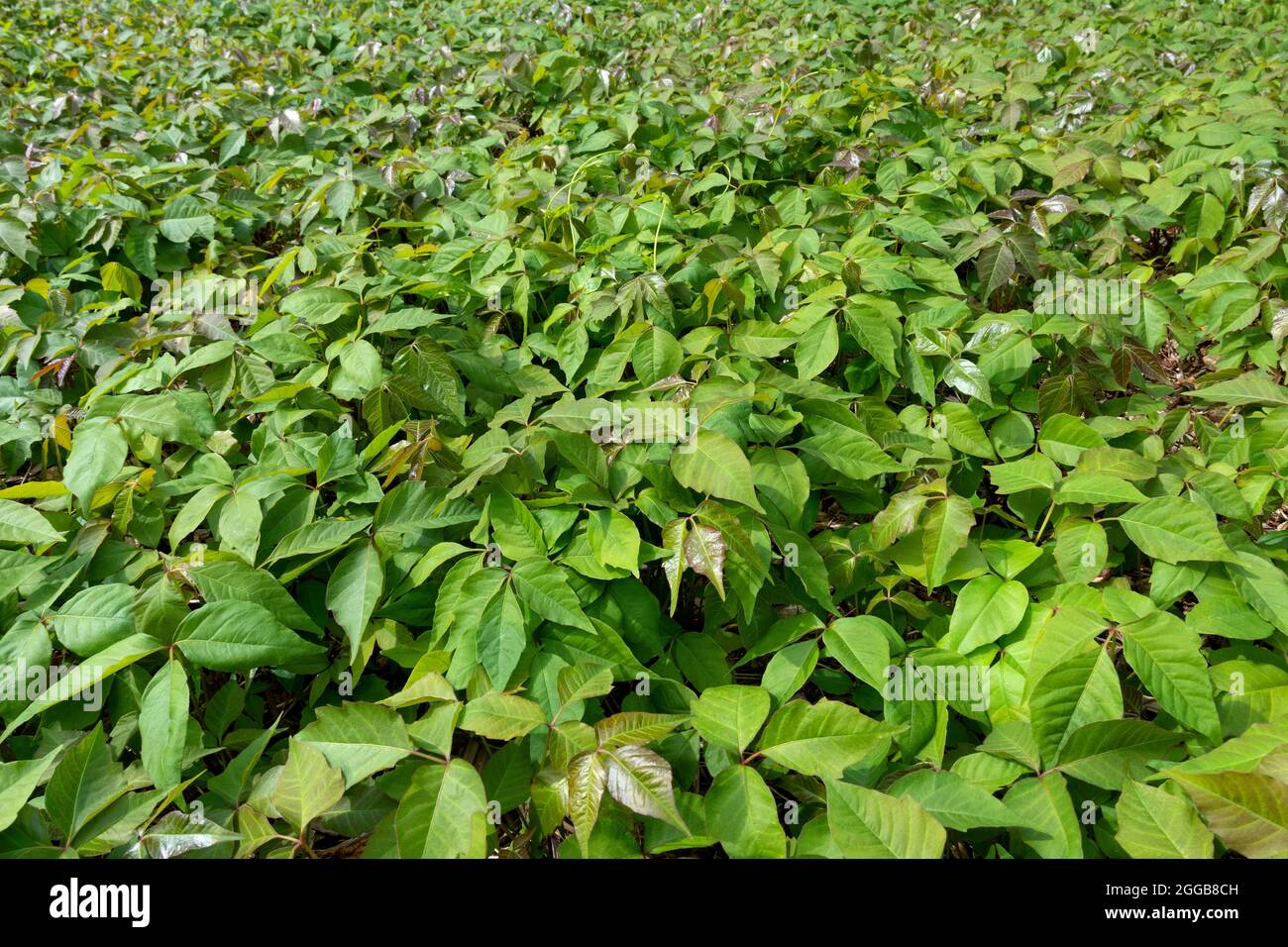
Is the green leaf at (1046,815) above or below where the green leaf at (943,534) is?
below

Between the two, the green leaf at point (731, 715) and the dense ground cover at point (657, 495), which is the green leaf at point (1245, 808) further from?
the green leaf at point (731, 715)

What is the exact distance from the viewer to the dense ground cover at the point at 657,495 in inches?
55.4

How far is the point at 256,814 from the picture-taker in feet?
4.60

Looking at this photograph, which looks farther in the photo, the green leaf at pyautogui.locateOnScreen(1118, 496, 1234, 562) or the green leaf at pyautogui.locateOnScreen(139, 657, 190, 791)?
the green leaf at pyautogui.locateOnScreen(1118, 496, 1234, 562)

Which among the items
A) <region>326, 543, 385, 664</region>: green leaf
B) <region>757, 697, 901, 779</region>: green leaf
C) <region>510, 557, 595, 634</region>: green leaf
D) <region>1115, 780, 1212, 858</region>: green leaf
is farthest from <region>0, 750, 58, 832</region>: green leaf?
<region>1115, 780, 1212, 858</region>: green leaf

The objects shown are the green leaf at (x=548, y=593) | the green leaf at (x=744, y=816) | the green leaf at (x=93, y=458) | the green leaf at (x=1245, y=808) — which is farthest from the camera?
the green leaf at (x=93, y=458)

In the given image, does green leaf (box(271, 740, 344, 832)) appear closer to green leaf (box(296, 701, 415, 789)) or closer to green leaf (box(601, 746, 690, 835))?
green leaf (box(296, 701, 415, 789))

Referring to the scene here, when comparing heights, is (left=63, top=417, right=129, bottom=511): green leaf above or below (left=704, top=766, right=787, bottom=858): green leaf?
above

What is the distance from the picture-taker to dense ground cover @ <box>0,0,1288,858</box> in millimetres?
1406

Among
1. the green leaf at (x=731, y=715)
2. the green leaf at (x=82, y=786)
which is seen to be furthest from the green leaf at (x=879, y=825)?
the green leaf at (x=82, y=786)

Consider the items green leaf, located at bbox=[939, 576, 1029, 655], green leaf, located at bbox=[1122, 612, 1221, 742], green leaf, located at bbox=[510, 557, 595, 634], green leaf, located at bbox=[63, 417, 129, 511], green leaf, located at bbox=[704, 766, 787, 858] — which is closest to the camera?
green leaf, located at bbox=[704, 766, 787, 858]

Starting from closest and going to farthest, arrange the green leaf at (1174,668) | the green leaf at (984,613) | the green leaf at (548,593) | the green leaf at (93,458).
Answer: the green leaf at (1174,668)
the green leaf at (548,593)
the green leaf at (984,613)
the green leaf at (93,458)

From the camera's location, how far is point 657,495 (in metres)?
1.77
